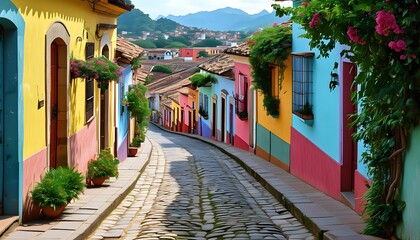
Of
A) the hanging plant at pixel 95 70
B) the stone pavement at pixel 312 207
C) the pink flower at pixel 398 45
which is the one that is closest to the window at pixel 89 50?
the hanging plant at pixel 95 70

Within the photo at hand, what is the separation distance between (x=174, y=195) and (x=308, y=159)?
2528 millimetres

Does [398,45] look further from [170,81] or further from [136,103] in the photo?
[170,81]

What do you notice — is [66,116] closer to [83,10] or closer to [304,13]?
[83,10]

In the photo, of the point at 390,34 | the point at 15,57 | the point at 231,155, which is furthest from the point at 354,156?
the point at 231,155

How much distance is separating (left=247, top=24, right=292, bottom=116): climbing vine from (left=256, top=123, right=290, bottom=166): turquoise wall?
0.77m

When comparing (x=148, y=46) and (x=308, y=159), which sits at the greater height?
(x=148, y=46)

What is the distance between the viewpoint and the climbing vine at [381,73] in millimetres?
5699

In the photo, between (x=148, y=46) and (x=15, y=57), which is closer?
(x=15, y=57)

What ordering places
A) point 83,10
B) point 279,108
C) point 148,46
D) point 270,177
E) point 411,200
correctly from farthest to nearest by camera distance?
point 148,46
point 279,108
point 270,177
point 83,10
point 411,200

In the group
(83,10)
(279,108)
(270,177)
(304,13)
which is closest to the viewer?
(304,13)

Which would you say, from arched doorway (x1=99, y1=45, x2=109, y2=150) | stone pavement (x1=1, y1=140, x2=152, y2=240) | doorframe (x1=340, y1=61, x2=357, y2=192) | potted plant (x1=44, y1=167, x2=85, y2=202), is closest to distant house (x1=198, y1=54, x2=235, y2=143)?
arched doorway (x1=99, y1=45, x2=109, y2=150)

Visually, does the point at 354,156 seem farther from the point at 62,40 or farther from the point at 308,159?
the point at 62,40

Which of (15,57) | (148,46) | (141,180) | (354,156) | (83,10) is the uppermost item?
(148,46)

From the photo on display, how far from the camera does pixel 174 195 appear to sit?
1175 cm
